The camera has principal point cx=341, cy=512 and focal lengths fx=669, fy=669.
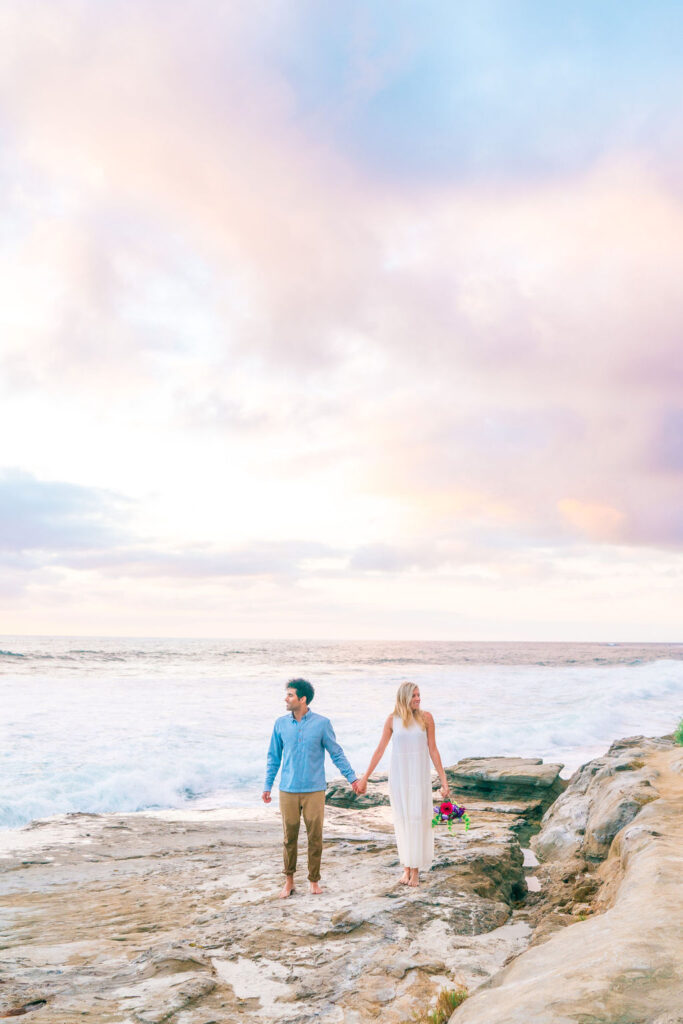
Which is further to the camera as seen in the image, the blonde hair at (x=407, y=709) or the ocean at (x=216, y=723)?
the ocean at (x=216, y=723)

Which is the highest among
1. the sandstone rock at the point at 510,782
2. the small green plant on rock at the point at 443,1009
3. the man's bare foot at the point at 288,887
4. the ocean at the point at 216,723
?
the small green plant on rock at the point at 443,1009

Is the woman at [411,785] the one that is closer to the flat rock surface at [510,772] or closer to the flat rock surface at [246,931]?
the flat rock surface at [246,931]

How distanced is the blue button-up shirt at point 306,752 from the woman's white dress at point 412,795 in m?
0.51

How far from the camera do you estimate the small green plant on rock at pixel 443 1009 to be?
3.91m

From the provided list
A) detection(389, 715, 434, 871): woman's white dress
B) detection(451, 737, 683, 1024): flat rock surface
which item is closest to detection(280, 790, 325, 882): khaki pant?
detection(389, 715, 434, 871): woman's white dress

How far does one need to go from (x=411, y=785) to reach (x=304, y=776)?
110cm

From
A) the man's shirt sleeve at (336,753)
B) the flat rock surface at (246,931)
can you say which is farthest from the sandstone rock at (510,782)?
the man's shirt sleeve at (336,753)

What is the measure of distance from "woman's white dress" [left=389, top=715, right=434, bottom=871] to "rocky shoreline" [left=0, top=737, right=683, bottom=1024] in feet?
1.13

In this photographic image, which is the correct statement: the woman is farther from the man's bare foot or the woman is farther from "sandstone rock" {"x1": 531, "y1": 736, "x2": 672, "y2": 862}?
"sandstone rock" {"x1": 531, "y1": 736, "x2": 672, "y2": 862}

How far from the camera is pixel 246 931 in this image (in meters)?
5.80

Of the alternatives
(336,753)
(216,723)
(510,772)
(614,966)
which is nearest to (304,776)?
(336,753)

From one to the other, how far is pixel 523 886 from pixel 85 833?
23.9 feet

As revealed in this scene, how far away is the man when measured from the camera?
6.86 metres

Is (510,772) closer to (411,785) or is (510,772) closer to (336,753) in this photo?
(411,785)
